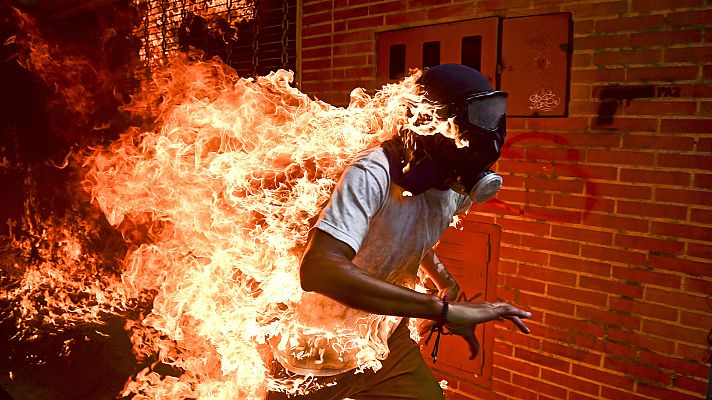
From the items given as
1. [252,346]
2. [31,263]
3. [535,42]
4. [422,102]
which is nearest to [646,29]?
[535,42]

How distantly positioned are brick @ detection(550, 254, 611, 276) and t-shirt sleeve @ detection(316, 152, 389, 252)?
7.57 feet

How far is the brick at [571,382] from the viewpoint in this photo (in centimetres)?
408

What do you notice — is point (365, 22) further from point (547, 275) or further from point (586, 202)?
point (547, 275)

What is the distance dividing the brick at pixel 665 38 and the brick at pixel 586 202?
1.10m

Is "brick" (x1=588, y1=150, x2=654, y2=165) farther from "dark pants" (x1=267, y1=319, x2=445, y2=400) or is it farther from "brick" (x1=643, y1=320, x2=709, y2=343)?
"dark pants" (x1=267, y1=319, x2=445, y2=400)

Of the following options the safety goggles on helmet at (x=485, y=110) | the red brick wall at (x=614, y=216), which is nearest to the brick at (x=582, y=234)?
the red brick wall at (x=614, y=216)

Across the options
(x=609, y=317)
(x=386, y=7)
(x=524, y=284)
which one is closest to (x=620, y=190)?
(x=609, y=317)

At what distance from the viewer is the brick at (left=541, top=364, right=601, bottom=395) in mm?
4082

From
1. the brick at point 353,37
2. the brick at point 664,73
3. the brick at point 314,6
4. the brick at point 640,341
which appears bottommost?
the brick at point 640,341

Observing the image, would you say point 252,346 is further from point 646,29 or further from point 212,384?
point 646,29

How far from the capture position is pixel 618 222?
389 centimetres

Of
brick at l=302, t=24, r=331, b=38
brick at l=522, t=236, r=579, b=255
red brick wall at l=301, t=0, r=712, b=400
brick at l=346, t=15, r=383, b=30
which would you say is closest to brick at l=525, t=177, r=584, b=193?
red brick wall at l=301, t=0, r=712, b=400

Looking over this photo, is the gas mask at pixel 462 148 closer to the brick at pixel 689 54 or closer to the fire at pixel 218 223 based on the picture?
the fire at pixel 218 223

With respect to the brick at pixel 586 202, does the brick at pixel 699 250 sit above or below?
below
